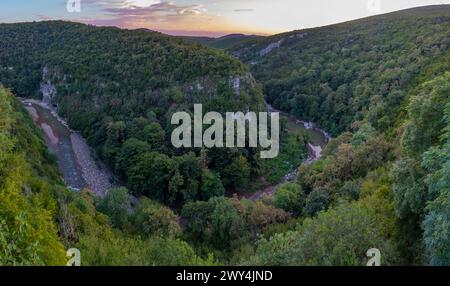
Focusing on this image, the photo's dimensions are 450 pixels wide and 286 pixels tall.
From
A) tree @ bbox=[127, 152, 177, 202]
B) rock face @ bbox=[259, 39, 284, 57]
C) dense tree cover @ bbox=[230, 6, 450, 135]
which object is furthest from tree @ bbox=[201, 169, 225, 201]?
rock face @ bbox=[259, 39, 284, 57]

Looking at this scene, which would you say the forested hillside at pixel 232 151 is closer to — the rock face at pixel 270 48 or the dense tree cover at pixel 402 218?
the dense tree cover at pixel 402 218

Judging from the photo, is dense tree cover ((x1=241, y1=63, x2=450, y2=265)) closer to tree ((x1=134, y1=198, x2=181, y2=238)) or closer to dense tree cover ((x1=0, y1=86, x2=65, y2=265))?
dense tree cover ((x1=0, y1=86, x2=65, y2=265))

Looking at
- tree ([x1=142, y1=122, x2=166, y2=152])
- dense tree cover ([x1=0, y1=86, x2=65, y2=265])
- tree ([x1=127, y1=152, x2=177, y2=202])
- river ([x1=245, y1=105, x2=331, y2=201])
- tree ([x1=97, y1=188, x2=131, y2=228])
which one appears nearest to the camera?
dense tree cover ([x1=0, y1=86, x2=65, y2=265])

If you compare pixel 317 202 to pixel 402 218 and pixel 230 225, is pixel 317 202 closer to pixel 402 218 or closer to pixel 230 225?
pixel 230 225
